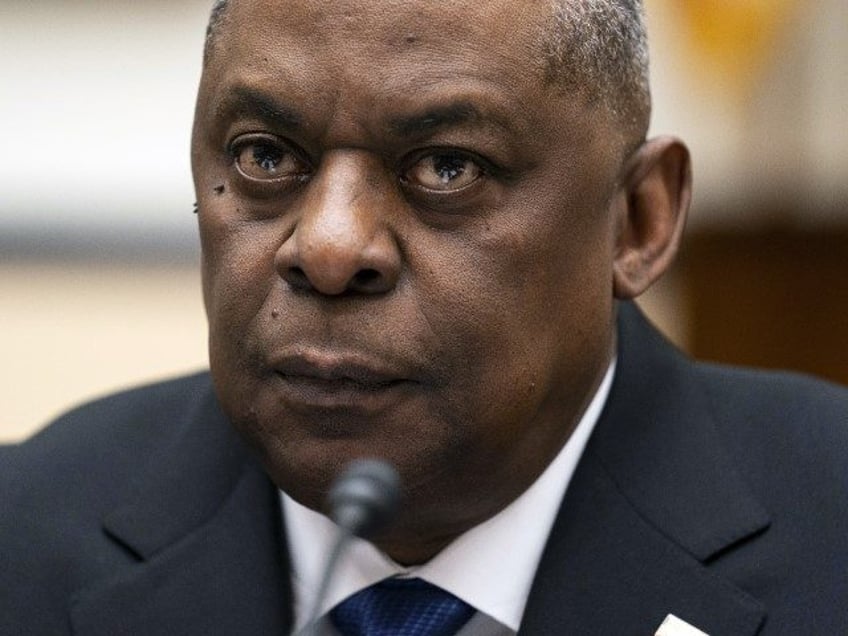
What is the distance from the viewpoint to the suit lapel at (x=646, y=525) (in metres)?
2.47

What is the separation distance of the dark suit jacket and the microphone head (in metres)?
0.61

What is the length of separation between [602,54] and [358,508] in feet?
2.62

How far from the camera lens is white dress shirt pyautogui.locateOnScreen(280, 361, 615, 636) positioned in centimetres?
257

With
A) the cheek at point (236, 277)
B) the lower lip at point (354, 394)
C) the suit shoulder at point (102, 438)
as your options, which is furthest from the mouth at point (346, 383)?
the suit shoulder at point (102, 438)

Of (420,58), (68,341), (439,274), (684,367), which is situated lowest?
(68,341)

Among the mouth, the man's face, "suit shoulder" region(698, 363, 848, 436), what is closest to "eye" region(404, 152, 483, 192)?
the man's face

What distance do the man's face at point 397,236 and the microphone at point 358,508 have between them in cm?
31

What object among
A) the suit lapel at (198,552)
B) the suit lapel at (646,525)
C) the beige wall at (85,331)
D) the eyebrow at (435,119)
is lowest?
the beige wall at (85,331)

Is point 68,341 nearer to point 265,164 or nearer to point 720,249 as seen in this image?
point 720,249

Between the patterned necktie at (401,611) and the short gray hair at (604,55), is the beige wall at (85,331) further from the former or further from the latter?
the short gray hair at (604,55)

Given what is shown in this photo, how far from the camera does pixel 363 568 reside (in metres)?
2.61

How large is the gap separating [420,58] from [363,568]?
0.75m

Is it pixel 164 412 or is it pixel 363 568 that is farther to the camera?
pixel 164 412

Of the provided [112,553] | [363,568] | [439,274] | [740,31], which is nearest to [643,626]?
[363,568]
